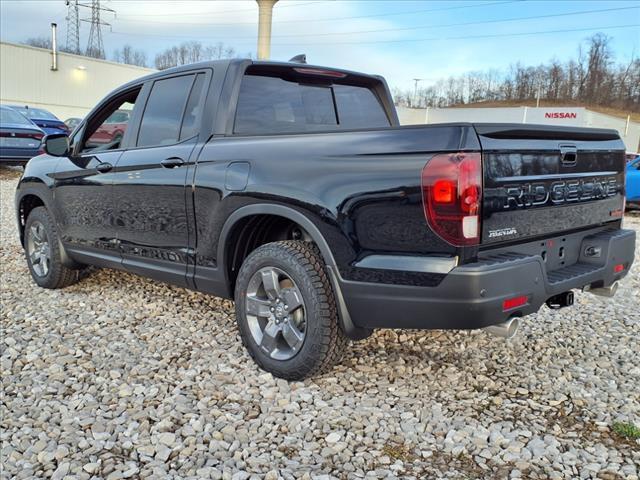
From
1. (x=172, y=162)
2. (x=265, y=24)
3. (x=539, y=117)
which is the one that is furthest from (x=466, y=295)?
(x=539, y=117)

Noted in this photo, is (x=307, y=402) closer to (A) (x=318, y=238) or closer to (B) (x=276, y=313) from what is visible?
(B) (x=276, y=313)

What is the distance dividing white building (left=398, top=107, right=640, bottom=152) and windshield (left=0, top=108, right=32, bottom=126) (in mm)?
38191

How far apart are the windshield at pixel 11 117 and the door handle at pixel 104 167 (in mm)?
11089

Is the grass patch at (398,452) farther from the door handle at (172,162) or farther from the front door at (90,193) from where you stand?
the front door at (90,193)

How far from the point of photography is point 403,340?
402cm

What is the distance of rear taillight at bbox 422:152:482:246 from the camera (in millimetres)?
2537

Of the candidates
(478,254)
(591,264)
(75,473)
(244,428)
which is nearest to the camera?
(75,473)

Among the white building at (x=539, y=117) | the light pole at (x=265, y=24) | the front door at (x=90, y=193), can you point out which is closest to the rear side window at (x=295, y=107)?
the front door at (x=90, y=193)

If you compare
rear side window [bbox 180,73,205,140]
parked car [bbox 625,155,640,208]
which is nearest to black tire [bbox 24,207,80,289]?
rear side window [bbox 180,73,205,140]

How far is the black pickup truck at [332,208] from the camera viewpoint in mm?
2619

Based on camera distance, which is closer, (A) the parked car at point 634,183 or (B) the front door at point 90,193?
(B) the front door at point 90,193

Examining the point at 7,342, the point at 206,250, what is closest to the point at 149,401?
the point at 206,250

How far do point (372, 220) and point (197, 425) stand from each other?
51.0 inches

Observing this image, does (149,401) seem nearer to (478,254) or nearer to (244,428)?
(244,428)
